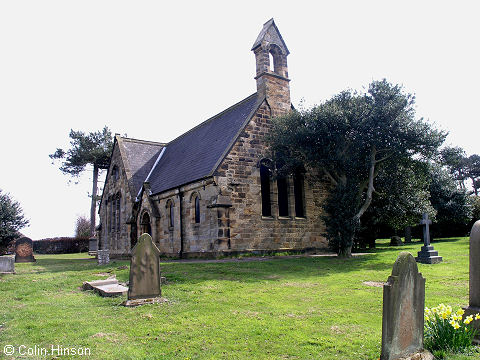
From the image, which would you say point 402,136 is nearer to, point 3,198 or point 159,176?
point 159,176

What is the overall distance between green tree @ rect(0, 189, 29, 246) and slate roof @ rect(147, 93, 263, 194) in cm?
1469

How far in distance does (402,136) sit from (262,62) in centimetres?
972

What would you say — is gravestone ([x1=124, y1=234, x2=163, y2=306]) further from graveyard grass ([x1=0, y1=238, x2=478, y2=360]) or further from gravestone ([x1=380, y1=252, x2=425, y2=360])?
gravestone ([x1=380, y1=252, x2=425, y2=360])

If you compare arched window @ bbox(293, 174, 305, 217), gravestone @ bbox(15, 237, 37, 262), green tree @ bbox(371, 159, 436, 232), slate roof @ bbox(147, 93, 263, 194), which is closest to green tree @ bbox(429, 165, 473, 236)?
green tree @ bbox(371, 159, 436, 232)

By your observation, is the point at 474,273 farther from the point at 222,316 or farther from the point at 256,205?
the point at 256,205

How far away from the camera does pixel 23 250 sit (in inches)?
1009

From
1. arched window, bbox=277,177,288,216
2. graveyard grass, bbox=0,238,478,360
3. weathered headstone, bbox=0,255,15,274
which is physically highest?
arched window, bbox=277,177,288,216

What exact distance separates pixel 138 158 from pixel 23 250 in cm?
1157

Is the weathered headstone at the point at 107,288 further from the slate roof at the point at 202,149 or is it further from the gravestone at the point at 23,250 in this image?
the gravestone at the point at 23,250

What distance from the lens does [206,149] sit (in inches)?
951

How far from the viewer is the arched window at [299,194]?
23188 mm

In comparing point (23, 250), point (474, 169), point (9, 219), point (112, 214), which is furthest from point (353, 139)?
point (474, 169)

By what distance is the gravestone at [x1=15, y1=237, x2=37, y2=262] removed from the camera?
25.5 m

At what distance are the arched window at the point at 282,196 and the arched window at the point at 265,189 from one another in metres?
0.82
